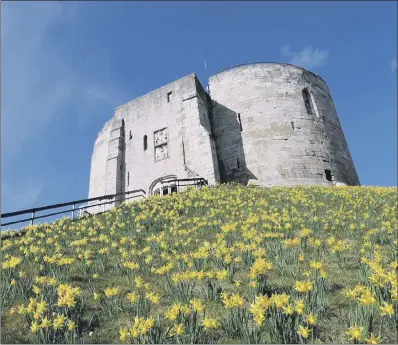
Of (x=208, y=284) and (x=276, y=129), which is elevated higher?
(x=276, y=129)

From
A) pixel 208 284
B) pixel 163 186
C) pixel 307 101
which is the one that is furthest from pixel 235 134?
pixel 208 284

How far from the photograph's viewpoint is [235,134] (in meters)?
24.3

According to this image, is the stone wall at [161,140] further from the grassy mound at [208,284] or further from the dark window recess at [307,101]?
the grassy mound at [208,284]

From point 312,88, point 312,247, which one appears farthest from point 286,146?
point 312,247

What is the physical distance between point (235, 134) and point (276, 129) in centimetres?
300

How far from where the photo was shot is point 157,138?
25.0 metres

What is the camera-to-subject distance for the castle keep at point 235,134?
22.6 m

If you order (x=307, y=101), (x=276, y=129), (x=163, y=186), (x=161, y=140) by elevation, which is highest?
(x=307, y=101)

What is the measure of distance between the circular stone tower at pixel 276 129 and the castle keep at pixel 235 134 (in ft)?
0.24

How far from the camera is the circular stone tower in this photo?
22.8 metres

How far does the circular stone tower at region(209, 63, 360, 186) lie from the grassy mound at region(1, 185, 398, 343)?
11583 millimetres

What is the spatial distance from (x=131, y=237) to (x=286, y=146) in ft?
55.2

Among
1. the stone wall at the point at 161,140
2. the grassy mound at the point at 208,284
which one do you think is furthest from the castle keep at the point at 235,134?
the grassy mound at the point at 208,284

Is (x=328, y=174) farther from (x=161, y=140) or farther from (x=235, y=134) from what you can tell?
(x=161, y=140)
